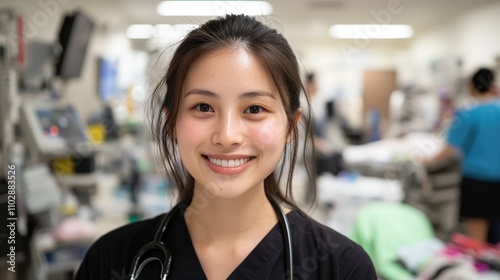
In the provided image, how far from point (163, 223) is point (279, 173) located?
34 centimetres

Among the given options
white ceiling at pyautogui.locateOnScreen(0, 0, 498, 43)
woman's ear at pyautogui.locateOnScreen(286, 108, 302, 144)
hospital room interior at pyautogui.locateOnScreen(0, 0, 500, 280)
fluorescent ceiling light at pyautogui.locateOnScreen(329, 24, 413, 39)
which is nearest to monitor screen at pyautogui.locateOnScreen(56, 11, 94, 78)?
hospital room interior at pyautogui.locateOnScreen(0, 0, 500, 280)

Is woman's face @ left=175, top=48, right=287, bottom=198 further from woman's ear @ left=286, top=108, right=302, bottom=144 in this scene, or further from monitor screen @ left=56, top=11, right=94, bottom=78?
monitor screen @ left=56, top=11, right=94, bottom=78

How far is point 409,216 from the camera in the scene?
2.21 metres

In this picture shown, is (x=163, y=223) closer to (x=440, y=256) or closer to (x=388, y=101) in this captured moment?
(x=440, y=256)

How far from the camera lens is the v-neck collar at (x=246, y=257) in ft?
3.19

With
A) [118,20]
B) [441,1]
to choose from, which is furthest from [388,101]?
[118,20]

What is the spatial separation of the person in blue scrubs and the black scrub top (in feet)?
9.97

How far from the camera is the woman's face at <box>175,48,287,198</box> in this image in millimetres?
859

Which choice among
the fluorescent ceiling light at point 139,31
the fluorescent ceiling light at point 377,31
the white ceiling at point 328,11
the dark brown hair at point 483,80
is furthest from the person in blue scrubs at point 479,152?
the fluorescent ceiling light at point 139,31

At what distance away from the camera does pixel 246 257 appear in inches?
39.2

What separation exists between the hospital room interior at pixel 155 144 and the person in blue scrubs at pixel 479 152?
0.15 metres

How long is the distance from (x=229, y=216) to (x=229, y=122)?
25 cm

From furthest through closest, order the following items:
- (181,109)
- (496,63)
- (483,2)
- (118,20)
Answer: (118,20), (483,2), (496,63), (181,109)

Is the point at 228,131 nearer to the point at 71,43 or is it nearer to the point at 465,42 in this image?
the point at 71,43
